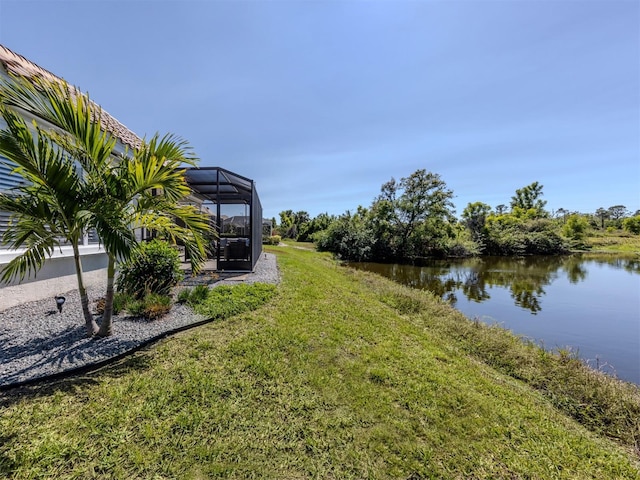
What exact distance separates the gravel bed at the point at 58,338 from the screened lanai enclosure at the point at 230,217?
355cm

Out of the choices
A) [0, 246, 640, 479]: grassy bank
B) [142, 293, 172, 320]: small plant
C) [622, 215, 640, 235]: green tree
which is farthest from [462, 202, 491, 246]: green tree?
[142, 293, 172, 320]: small plant

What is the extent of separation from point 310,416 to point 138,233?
736cm

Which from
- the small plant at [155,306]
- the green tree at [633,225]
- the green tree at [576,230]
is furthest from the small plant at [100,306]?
the green tree at [633,225]

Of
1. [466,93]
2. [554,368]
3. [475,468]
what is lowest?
[554,368]

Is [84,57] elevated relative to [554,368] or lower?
elevated

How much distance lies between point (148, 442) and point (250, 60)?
875 centimetres

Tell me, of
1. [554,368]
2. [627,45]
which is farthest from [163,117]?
[627,45]

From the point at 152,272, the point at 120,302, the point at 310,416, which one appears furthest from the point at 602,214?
the point at 120,302

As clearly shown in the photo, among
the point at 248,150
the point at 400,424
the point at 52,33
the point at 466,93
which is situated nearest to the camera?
the point at 400,424

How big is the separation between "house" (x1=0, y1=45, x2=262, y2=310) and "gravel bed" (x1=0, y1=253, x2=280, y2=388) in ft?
1.26

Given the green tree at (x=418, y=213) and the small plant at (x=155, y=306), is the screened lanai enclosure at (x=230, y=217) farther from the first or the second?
the green tree at (x=418, y=213)

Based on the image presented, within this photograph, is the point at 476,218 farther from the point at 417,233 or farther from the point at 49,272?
the point at 49,272

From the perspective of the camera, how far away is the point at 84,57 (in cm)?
620

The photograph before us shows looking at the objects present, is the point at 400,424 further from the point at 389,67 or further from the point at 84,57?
the point at 84,57
